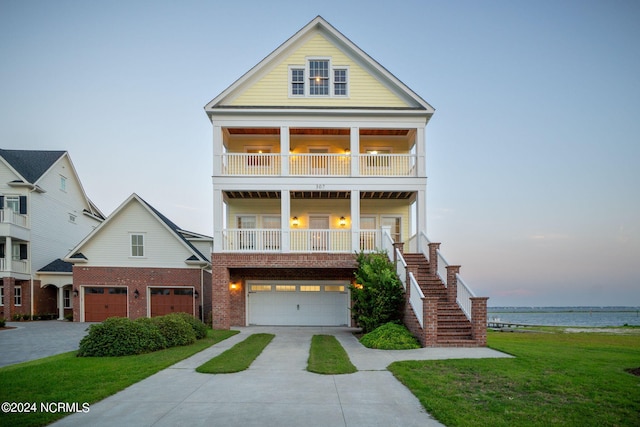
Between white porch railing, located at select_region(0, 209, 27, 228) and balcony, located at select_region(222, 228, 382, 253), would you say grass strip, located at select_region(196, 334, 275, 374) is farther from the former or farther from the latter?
white porch railing, located at select_region(0, 209, 27, 228)

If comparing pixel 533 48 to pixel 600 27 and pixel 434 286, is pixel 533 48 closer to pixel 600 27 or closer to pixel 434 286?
pixel 600 27

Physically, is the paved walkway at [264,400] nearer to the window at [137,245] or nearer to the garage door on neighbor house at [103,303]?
the window at [137,245]

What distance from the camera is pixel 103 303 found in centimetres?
2234

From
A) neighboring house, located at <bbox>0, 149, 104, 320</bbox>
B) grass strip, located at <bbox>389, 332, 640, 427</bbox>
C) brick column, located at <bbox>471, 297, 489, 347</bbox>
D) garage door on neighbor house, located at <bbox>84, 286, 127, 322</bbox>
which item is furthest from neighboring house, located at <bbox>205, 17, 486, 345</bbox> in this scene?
neighboring house, located at <bbox>0, 149, 104, 320</bbox>

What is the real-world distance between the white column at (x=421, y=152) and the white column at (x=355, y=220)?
9.60ft

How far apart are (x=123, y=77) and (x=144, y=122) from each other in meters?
5.03

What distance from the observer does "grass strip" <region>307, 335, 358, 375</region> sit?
30.7ft

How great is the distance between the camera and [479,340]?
42.5 feet

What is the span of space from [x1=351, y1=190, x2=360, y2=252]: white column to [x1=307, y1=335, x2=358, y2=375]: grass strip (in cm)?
545

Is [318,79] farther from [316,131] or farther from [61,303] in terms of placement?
[61,303]

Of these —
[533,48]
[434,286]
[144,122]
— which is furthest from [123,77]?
[533,48]

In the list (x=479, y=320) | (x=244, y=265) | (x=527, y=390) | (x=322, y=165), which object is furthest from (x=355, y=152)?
(x=527, y=390)

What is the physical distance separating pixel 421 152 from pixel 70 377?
50.8 feet

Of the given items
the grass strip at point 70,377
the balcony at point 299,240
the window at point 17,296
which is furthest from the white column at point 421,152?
the window at point 17,296
